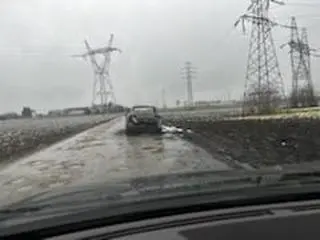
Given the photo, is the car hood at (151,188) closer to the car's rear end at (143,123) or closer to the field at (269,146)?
the field at (269,146)

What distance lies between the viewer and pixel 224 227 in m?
2.70

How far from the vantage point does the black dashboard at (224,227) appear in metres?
2.62

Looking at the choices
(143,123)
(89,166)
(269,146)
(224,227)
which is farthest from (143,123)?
(224,227)

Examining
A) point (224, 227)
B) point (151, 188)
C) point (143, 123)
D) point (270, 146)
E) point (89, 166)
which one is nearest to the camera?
point (224, 227)

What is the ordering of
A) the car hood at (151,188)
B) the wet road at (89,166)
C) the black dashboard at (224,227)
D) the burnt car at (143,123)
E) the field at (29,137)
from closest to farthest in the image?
the black dashboard at (224,227) < the car hood at (151,188) < the wet road at (89,166) < the field at (29,137) < the burnt car at (143,123)

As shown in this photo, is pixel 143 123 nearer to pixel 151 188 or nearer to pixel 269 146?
pixel 269 146

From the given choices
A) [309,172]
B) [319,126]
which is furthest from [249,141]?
[309,172]

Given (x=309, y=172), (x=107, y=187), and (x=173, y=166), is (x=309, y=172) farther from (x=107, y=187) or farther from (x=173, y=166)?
(x=173, y=166)

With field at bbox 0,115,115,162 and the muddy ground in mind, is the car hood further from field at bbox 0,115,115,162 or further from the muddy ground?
field at bbox 0,115,115,162

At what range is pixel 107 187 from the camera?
3916mm

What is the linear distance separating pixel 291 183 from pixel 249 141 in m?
19.6

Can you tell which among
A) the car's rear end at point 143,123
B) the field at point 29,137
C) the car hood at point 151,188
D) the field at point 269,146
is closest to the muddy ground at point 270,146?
the field at point 269,146

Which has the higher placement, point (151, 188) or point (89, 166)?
point (151, 188)

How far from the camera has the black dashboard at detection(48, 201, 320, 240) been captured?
262 cm
